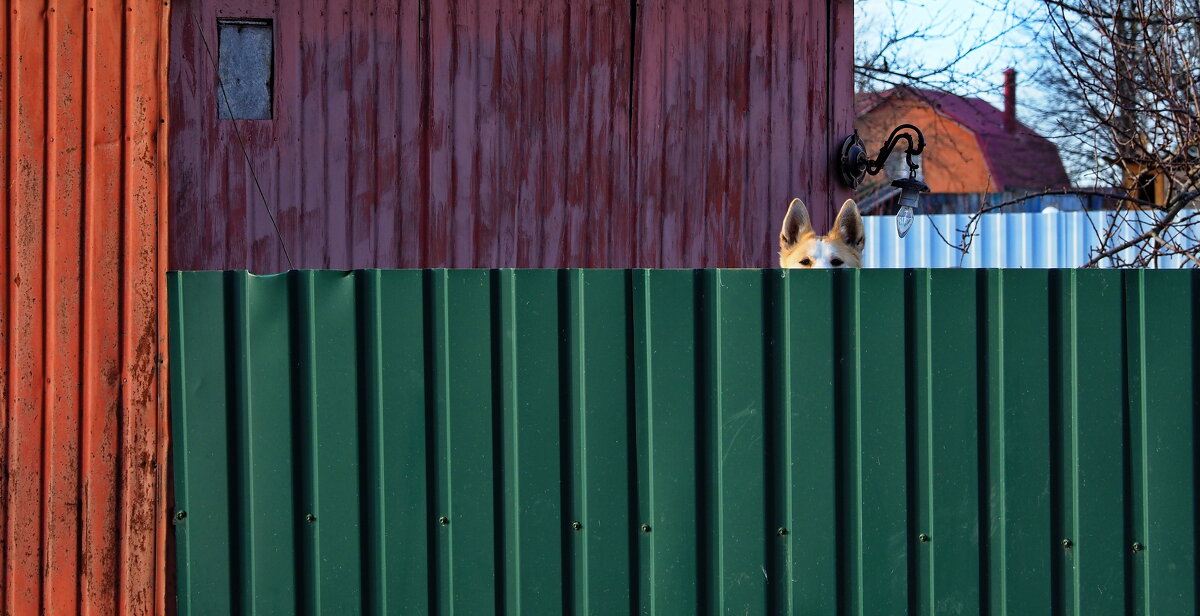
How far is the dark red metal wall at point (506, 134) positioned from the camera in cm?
553

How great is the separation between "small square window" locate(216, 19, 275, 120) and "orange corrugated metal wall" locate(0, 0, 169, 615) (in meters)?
2.48

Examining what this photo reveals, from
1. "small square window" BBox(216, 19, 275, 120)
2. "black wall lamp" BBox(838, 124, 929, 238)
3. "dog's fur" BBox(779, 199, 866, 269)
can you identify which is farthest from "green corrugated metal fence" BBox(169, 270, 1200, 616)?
"black wall lamp" BBox(838, 124, 929, 238)

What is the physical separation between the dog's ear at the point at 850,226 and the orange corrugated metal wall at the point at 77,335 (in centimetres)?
384

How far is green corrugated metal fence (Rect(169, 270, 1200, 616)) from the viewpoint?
122 inches

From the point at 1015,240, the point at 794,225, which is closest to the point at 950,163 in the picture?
the point at 1015,240

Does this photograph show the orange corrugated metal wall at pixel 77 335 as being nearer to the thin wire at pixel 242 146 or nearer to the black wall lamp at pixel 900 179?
the thin wire at pixel 242 146

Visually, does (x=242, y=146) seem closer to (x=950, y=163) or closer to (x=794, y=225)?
(x=794, y=225)

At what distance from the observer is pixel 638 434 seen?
312 cm

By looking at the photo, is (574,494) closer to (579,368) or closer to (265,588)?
(579,368)

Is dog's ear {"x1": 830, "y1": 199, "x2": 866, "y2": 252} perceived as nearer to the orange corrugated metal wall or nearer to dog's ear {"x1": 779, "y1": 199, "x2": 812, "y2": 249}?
dog's ear {"x1": 779, "y1": 199, "x2": 812, "y2": 249}

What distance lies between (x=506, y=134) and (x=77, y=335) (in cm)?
311

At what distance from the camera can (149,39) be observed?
123 inches

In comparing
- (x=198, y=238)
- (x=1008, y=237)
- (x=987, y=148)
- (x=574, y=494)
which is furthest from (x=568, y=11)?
(x=987, y=148)

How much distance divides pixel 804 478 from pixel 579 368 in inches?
30.7
